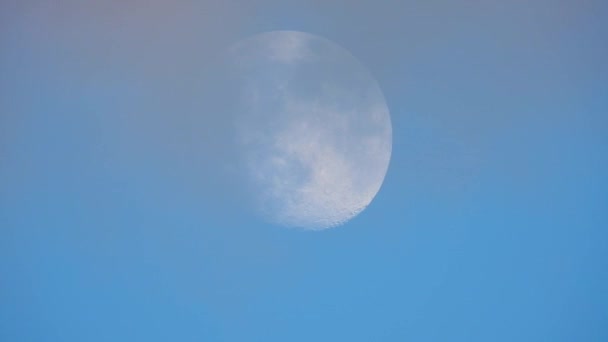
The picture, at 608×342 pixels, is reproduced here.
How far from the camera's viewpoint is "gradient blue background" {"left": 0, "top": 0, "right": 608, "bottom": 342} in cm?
211

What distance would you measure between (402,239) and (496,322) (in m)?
0.46

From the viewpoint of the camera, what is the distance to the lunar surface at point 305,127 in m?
2.12

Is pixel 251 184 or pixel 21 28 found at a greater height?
pixel 21 28

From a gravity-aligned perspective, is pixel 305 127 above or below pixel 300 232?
above

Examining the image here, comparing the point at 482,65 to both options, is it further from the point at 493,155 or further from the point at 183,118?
the point at 183,118

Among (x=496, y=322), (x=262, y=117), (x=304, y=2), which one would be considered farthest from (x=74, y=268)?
(x=496, y=322)

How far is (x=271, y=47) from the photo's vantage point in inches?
83.5

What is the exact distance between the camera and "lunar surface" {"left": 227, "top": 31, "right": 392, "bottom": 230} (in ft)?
6.97

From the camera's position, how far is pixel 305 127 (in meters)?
2.14

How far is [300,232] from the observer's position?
84.0 inches

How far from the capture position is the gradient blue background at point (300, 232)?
2109mm

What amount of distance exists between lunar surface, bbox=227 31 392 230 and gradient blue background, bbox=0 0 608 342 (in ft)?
0.17

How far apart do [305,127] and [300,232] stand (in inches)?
14.7

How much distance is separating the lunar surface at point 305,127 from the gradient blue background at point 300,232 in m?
0.05
